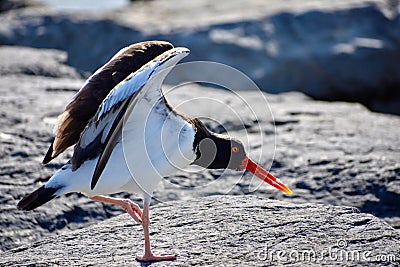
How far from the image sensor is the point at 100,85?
5.04 meters

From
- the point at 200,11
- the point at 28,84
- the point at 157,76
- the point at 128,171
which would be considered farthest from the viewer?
the point at 200,11

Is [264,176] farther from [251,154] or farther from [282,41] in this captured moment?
[282,41]

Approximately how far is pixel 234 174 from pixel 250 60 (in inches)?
145

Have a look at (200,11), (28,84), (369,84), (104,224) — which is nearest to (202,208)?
(104,224)

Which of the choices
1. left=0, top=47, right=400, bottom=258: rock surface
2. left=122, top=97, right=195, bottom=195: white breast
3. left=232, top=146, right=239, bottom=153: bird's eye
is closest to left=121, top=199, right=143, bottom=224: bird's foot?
left=122, top=97, right=195, bottom=195: white breast

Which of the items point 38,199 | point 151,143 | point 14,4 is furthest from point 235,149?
point 14,4

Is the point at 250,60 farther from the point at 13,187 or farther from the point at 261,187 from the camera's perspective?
the point at 13,187

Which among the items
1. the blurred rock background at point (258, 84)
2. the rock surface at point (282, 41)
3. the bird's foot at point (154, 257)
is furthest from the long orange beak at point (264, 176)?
the rock surface at point (282, 41)

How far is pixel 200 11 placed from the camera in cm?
1210

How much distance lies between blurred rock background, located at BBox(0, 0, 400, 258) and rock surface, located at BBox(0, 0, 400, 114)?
0.02 meters

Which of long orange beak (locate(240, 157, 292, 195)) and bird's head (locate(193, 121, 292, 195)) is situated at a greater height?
bird's head (locate(193, 121, 292, 195))

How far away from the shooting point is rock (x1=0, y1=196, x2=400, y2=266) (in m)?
4.56

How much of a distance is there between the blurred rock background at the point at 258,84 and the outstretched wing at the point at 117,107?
4.71ft

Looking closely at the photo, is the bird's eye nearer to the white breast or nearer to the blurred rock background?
the white breast
